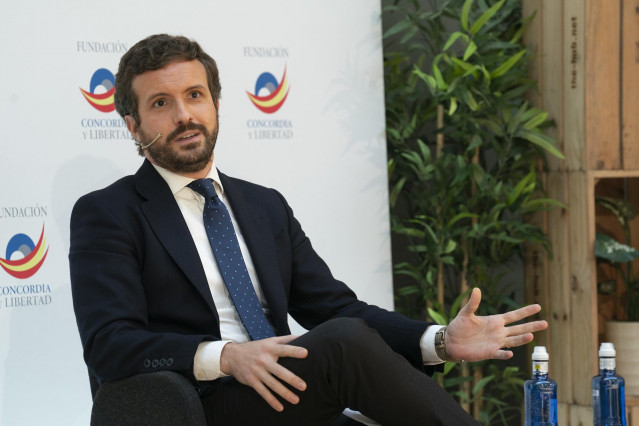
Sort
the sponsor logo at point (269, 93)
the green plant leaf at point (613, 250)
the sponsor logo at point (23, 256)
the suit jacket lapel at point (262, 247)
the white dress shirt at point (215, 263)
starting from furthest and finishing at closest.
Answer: the green plant leaf at point (613, 250) < the sponsor logo at point (269, 93) < the sponsor logo at point (23, 256) < the suit jacket lapel at point (262, 247) < the white dress shirt at point (215, 263)

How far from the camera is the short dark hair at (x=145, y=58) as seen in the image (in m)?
2.37

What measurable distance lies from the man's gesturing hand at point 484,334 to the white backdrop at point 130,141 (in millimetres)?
1284

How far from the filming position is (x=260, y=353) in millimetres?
1917

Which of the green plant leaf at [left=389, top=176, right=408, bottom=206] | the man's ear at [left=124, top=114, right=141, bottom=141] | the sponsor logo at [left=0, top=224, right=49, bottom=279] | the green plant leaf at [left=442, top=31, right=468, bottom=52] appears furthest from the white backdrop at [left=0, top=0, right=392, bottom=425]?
the man's ear at [left=124, top=114, right=141, bottom=141]

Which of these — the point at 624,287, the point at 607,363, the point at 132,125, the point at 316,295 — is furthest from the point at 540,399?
the point at 132,125

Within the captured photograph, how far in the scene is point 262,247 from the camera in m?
2.42

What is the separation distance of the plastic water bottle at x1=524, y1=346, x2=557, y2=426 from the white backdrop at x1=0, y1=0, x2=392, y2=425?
642mm

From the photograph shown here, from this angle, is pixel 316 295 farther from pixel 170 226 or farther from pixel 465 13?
pixel 465 13

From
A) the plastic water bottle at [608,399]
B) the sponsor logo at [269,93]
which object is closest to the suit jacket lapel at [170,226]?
the sponsor logo at [269,93]

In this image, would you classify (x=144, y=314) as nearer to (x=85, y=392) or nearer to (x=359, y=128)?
(x=85, y=392)

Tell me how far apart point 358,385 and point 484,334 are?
1.38 feet

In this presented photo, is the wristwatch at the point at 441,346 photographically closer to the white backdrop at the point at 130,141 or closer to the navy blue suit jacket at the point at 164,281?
the navy blue suit jacket at the point at 164,281

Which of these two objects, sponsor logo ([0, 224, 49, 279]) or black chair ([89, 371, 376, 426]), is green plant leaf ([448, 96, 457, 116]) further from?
black chair ([89, 371, 376, 426])

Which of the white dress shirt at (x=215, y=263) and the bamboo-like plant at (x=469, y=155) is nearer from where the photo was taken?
the white dress shirt at (x=215, y=263)
